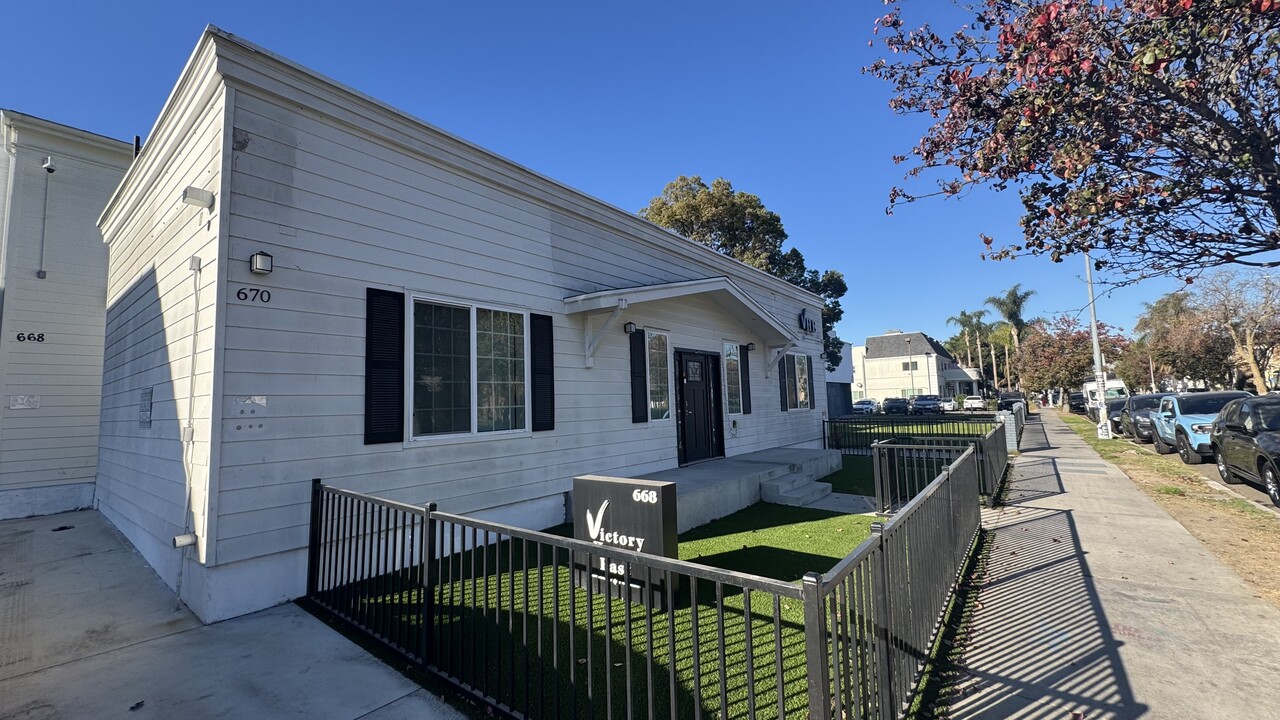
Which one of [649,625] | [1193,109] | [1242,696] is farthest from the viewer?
[1193,109]

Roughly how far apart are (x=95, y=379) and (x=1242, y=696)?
1401cm

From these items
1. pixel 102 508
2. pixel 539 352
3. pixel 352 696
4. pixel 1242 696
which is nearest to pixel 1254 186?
pixel 1242 696

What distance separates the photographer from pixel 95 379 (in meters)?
8.91

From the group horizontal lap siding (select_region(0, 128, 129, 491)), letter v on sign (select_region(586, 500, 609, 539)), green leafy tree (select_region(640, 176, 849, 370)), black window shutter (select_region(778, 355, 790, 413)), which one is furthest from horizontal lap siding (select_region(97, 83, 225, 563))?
green leafy tree (select_region(640, 176, 849, 370))

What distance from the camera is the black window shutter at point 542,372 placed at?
684 centimetres

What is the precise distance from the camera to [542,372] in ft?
22.8

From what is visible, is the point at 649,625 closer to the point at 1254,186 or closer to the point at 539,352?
the point at 539,352

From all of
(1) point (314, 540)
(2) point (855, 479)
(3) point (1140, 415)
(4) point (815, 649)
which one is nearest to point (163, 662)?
(1) point (314, 540)

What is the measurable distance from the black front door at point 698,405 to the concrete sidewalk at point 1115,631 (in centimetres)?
483

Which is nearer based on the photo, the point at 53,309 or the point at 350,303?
the point at 350,303

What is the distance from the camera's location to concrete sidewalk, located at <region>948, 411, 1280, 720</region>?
2.93 m

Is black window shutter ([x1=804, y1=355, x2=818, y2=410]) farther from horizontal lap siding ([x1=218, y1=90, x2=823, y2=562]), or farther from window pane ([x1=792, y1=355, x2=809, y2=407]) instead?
horizontal lap siding ([x1=218, y1=90, x2=823, y2=562])

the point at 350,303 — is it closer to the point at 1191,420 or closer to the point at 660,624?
the point at 660,624

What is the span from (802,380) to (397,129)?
37.5 ft
